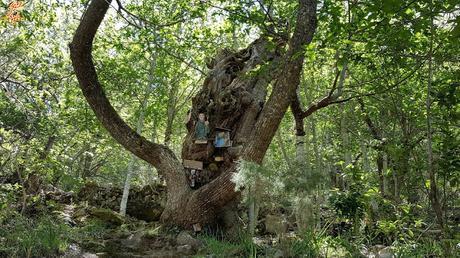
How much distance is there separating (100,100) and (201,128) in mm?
1912

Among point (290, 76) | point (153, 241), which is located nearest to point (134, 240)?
point (153, 241)

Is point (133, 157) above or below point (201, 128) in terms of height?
below

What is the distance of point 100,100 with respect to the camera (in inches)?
263

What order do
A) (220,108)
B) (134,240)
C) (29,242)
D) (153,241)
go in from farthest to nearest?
(220,108) < (134,240) < (153,241) < (29,242)

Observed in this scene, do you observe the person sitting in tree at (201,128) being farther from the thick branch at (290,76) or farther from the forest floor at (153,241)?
the forest floor at (153,241)

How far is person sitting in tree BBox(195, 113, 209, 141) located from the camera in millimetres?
7129

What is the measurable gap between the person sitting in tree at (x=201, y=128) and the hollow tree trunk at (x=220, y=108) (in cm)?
20

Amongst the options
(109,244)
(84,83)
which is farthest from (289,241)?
(84,83)

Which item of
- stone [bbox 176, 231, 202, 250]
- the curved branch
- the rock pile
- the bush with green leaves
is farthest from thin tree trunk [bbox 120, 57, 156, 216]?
the bush with green leaves

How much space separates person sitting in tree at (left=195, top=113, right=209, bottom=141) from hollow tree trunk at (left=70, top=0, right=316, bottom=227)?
0.20 m

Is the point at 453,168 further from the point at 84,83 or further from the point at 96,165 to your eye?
the point at 96,165

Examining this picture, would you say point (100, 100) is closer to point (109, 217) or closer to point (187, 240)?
point (109, 217)

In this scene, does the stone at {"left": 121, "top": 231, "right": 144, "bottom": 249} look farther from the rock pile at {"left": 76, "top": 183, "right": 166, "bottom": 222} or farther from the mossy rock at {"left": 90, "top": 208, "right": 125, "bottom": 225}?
the rock pile at {"left": 76, "top": 183, "right": 166, "bottom": 222}

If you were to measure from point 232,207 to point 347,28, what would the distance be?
4.00 meters
